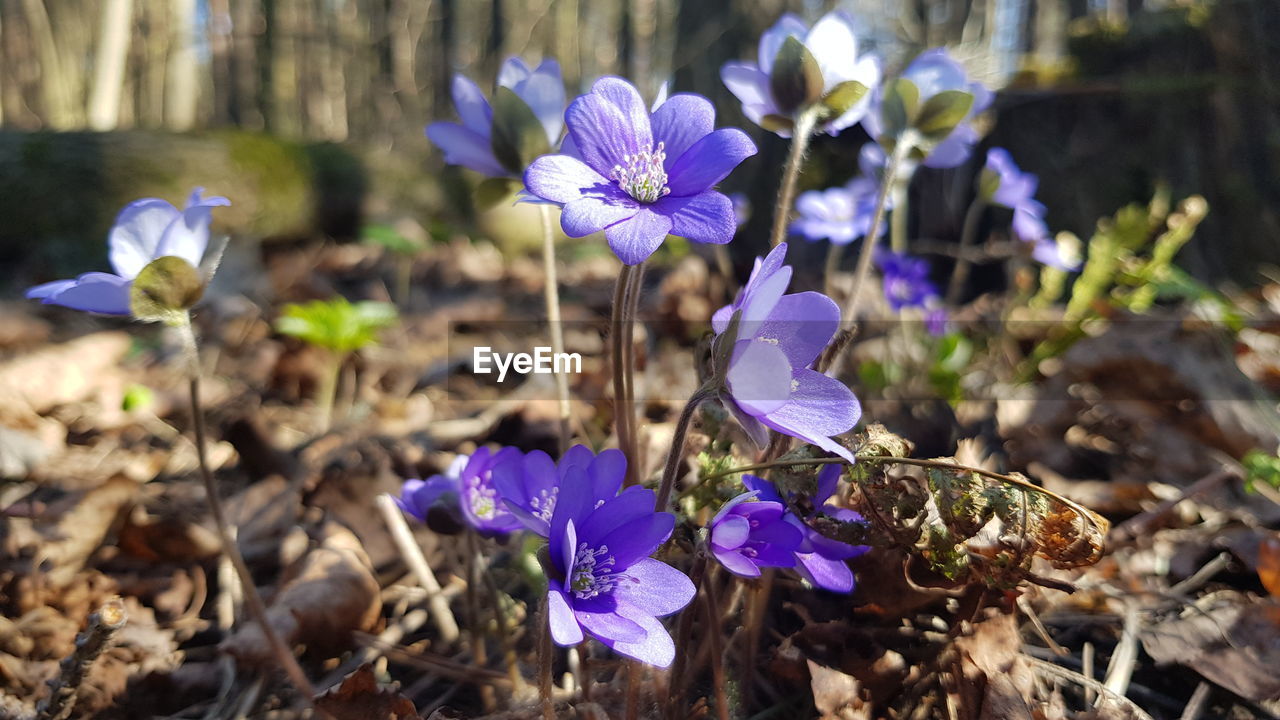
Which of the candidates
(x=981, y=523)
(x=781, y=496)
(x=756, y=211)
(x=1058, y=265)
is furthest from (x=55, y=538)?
(x=756, y=211)

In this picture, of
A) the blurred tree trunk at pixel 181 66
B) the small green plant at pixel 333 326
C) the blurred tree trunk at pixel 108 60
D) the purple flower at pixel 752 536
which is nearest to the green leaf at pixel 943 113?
the purple flower at pixel 752 536

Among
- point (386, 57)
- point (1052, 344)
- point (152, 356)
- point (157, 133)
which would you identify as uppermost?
point (386, 57)

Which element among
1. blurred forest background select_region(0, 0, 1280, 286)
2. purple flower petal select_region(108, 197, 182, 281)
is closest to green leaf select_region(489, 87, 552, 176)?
purple flower petal select_region(108, 197, 182, 281)

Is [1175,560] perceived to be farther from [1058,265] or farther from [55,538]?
[55,538]

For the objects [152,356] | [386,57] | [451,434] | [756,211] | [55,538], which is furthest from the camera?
[386,57]

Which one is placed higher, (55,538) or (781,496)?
(781,496)

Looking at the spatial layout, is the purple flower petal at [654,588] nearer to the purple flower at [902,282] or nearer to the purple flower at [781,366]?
the purple flower at [781,366]
